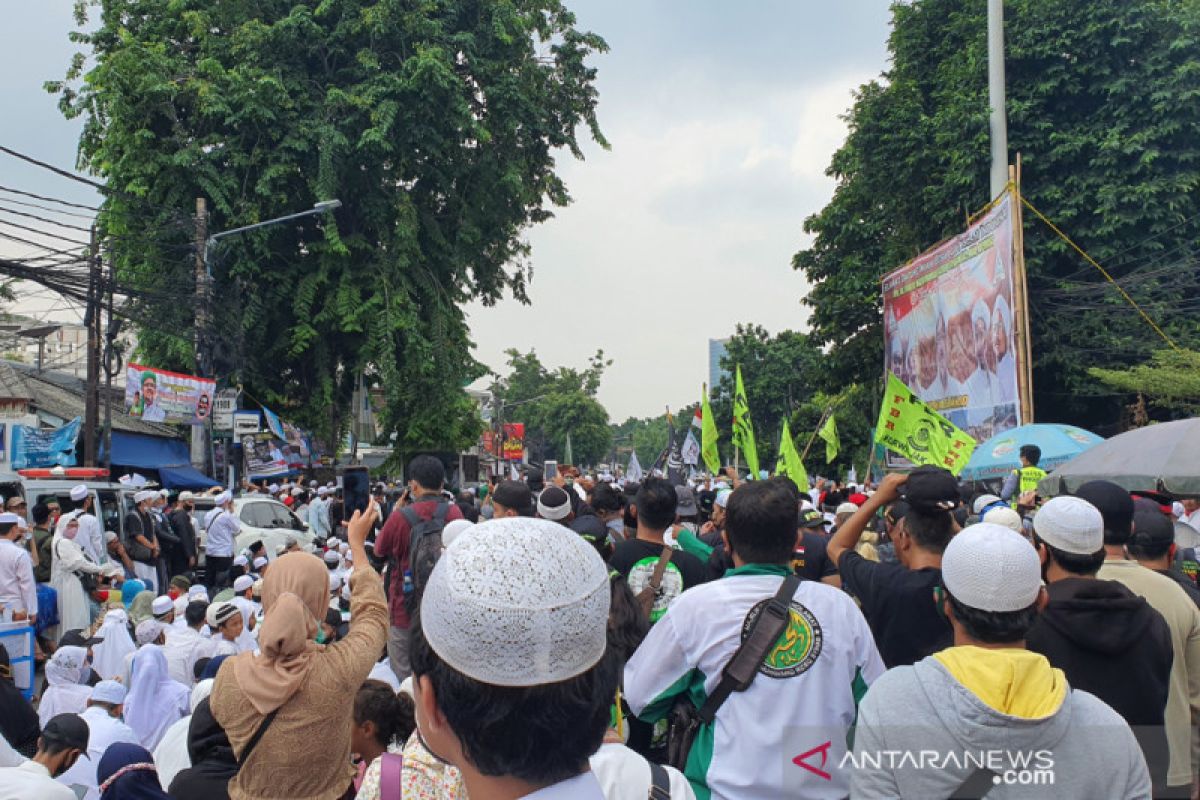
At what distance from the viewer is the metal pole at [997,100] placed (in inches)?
683

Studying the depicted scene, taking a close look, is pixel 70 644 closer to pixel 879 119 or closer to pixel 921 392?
pixel 921 392

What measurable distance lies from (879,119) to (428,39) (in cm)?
1075

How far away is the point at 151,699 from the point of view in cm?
591

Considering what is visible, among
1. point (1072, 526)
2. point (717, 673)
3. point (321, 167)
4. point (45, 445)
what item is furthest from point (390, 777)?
point (321, 167)

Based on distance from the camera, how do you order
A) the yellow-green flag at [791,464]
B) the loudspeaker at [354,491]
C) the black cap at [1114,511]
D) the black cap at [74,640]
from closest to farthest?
the black cap at [1114,511] < the black cap at [74,640] < the yellow-green flag at [791,464] < the loudspeaker at [354,491]

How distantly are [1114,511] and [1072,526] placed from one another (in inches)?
23.8

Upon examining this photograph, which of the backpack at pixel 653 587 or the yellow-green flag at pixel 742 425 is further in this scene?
the yellow-green flag at pixel 742 425

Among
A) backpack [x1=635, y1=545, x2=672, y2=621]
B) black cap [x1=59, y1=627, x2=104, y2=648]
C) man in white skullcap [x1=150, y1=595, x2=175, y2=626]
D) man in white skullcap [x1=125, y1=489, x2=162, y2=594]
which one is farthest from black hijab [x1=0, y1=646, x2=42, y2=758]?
man in white skullcap [x1=125, y1=489, x2=162, y2=594]

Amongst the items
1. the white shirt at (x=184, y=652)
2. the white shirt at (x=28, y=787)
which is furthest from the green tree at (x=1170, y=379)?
the white shirt at (x=28, y=787)

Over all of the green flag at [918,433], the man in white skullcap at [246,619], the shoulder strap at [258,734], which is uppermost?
the green flag at [918,433]

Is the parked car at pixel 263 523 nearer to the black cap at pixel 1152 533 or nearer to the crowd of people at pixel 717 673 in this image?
the crowd of people at pixel 717 673

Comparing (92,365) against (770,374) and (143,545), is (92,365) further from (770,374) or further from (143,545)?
(770,374)

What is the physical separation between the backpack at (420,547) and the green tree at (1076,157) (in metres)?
16.2

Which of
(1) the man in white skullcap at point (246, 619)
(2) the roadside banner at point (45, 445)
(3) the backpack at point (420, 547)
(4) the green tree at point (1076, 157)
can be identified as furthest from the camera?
(4) the green tree at point (1076, 157)
